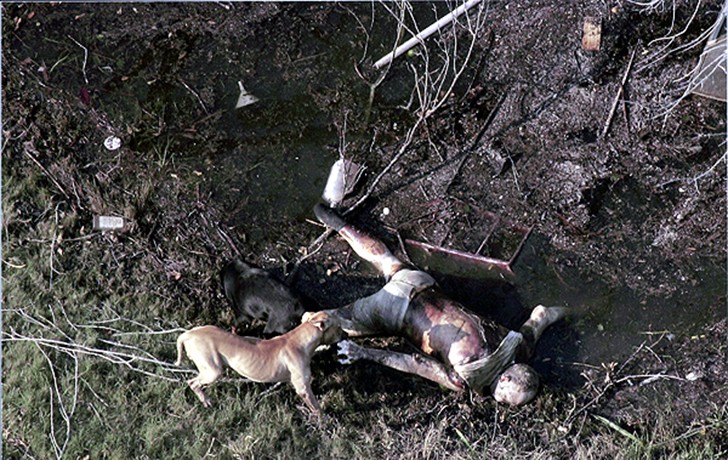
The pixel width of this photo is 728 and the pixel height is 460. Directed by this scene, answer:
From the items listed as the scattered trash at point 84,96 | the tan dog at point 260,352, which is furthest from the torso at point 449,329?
the scattered trash at point 84,96

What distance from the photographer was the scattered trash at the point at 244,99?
698 cm

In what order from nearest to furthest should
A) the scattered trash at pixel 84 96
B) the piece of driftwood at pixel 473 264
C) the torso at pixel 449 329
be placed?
the torso at pixel 449 329, the piece of driftwood at pixel 473 264, the scattered trash at pixel 84 96

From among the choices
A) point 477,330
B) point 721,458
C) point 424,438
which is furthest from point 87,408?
point 721,458

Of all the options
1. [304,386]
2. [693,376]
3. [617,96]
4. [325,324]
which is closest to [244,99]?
[325,324]

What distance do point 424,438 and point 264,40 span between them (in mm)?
3231

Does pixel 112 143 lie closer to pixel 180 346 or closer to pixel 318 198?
pixel 318 198

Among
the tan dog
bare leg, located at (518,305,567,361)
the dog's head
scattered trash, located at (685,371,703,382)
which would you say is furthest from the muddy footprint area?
the tan dog

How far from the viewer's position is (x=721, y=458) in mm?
6484

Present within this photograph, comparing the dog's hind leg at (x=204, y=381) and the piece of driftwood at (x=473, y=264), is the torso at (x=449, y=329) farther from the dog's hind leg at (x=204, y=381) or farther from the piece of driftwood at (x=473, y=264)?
the dog's hind leg at (x=204, y=381)

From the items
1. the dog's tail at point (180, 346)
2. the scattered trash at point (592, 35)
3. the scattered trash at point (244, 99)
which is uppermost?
the scattered trash at point (592, 35)

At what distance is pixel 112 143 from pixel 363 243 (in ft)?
6.80

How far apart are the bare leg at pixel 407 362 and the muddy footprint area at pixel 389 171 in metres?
0.18

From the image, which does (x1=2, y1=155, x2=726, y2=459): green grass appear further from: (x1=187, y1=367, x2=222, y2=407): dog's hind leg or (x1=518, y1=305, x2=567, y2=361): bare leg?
(x1=518, y1=305, x2=567, y2=361): bare leg

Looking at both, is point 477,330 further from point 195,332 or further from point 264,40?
point 264,40
